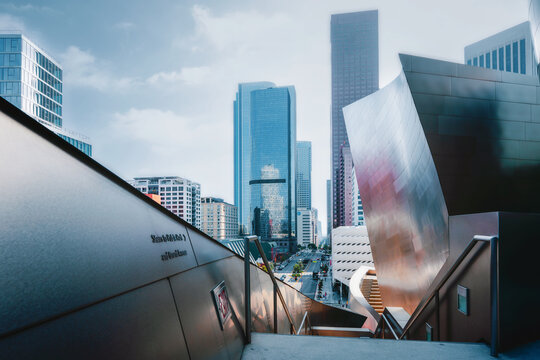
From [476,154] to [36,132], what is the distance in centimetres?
1079

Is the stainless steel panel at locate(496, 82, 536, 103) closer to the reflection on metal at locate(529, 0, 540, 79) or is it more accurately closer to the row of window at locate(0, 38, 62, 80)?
the reflection on metal at locate(529, 0, 540, 79)

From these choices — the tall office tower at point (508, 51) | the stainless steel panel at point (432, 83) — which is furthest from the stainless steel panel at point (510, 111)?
the tall office tower at point (508, 51)

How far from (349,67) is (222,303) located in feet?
543

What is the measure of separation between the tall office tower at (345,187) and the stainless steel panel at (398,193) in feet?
329

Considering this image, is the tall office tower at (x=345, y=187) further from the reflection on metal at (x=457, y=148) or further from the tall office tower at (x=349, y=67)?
the reflection on metal at (x=457, y=148)

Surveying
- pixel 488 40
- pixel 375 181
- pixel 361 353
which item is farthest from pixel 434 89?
pixel 488 40

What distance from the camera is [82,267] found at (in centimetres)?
153

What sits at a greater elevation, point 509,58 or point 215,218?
point 509,58

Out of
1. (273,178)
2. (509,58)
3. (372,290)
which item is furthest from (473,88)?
(273,178)

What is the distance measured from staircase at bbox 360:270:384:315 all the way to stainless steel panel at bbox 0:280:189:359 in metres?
22.9

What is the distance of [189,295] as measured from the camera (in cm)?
256

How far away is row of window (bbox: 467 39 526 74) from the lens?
88.1 metres

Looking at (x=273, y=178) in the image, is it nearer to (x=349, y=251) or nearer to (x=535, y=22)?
(x=349, y=251)

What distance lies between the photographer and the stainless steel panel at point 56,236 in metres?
1.22
